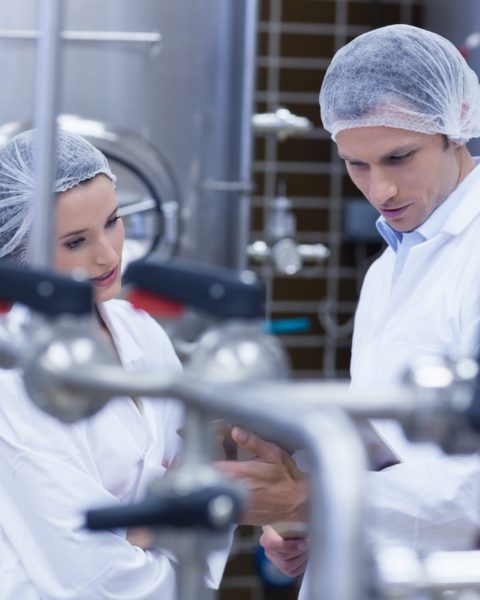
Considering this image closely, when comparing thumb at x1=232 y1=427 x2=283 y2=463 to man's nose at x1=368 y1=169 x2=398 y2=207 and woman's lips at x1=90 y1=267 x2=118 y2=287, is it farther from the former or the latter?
man's nose at x1=368 y1=169 x2=398 y2=207

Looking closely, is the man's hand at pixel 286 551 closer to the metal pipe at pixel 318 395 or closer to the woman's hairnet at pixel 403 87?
the woman's hairnet at pixel 403 87

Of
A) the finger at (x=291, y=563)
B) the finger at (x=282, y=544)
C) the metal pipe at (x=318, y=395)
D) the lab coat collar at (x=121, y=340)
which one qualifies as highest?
the metal pipe at (x=318, y=395)

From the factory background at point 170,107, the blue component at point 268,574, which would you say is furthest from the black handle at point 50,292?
the blue component at point 268,574

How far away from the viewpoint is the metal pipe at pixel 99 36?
243 cm

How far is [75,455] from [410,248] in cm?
58

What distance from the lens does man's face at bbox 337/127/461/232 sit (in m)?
1.60

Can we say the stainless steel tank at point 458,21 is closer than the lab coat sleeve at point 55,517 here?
No

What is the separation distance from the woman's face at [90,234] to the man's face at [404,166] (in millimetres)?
358

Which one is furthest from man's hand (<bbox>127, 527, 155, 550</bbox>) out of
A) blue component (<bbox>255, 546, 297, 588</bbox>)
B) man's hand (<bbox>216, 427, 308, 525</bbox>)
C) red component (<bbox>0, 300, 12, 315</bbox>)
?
blue component (<bbox>255, 546, 297, 588</bbox>)

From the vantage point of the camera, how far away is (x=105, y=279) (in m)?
1.64

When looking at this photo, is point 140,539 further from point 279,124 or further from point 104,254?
point 279,124

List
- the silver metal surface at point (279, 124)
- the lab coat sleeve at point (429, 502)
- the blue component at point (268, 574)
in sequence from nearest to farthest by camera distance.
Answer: the lab coat sleeve at point (429, 502) → the silver metal surface at point (279, 124) → the blue component at point (268, 574)

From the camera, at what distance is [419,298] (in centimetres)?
158

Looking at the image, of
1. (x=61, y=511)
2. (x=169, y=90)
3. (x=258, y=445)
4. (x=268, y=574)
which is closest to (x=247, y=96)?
(x=169, y=90)
